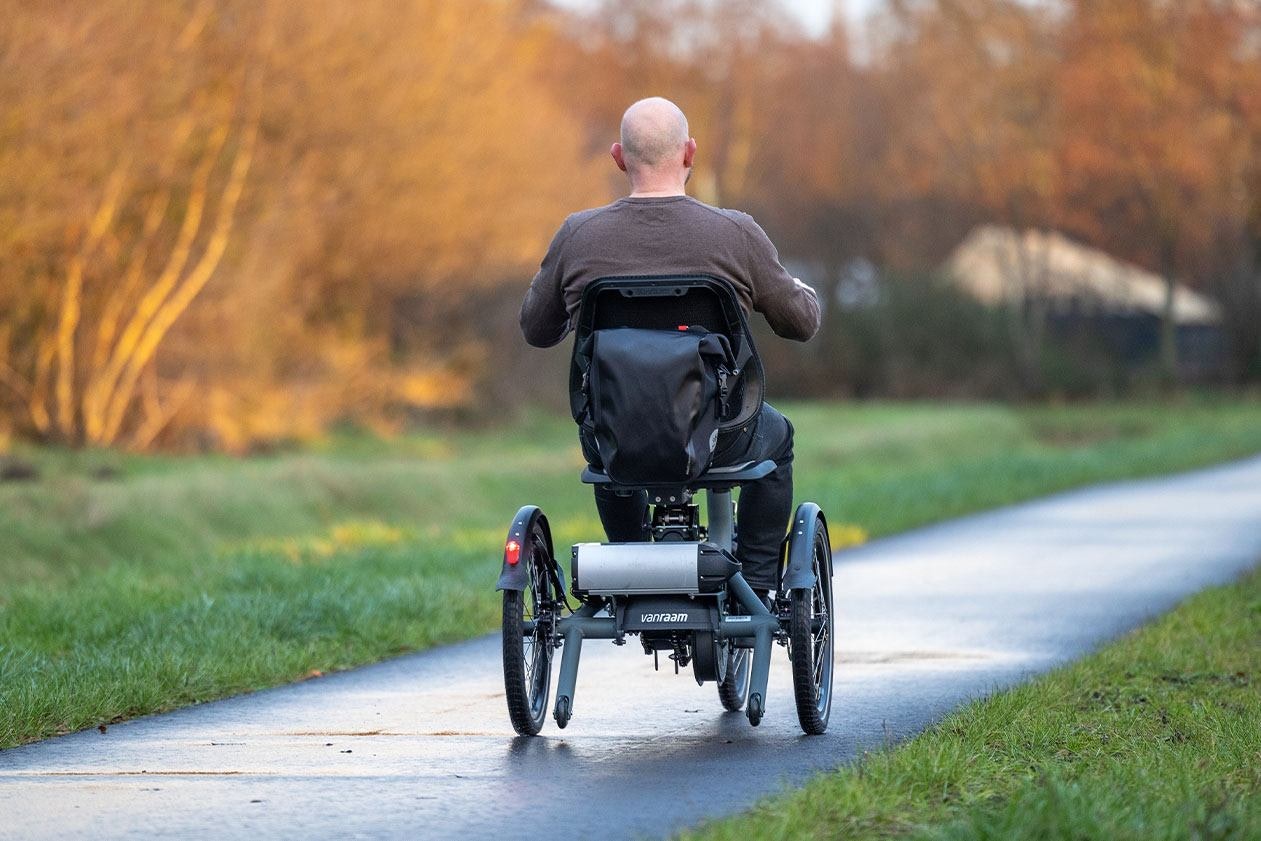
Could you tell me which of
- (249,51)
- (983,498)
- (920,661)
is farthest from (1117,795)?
(249,51)

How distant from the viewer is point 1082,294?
53062 millimetres

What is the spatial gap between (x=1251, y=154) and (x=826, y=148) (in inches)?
660

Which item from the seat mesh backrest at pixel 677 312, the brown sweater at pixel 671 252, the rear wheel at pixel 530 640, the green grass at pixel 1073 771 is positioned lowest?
the green grass at pixel 1073 771

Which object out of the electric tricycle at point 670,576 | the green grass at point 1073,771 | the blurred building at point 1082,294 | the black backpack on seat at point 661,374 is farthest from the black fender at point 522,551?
the blurred building at point 1082,294

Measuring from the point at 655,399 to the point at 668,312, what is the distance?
1.11 feet

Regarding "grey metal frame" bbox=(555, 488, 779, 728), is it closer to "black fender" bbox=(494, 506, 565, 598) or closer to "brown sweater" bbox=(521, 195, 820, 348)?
"black fender" bbox=(494, 506, 565, 598)

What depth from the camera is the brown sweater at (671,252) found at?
6465 millimetres

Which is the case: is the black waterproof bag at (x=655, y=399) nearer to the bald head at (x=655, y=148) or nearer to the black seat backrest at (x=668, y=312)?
the black seat backrest at (x=668, y=312)

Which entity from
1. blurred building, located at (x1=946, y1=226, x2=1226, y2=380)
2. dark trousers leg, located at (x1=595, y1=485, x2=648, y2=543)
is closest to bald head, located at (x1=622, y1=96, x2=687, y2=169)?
dark trousers leg, located at (x1=595, y1=485, x2=648, y2=543)

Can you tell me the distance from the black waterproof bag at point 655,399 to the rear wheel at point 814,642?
0.66m

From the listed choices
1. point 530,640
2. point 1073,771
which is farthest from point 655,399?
point 1073,771

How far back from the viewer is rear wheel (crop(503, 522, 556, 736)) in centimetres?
654

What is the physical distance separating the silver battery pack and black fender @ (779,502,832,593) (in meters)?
0.38

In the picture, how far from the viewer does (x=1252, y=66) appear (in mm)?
47969
